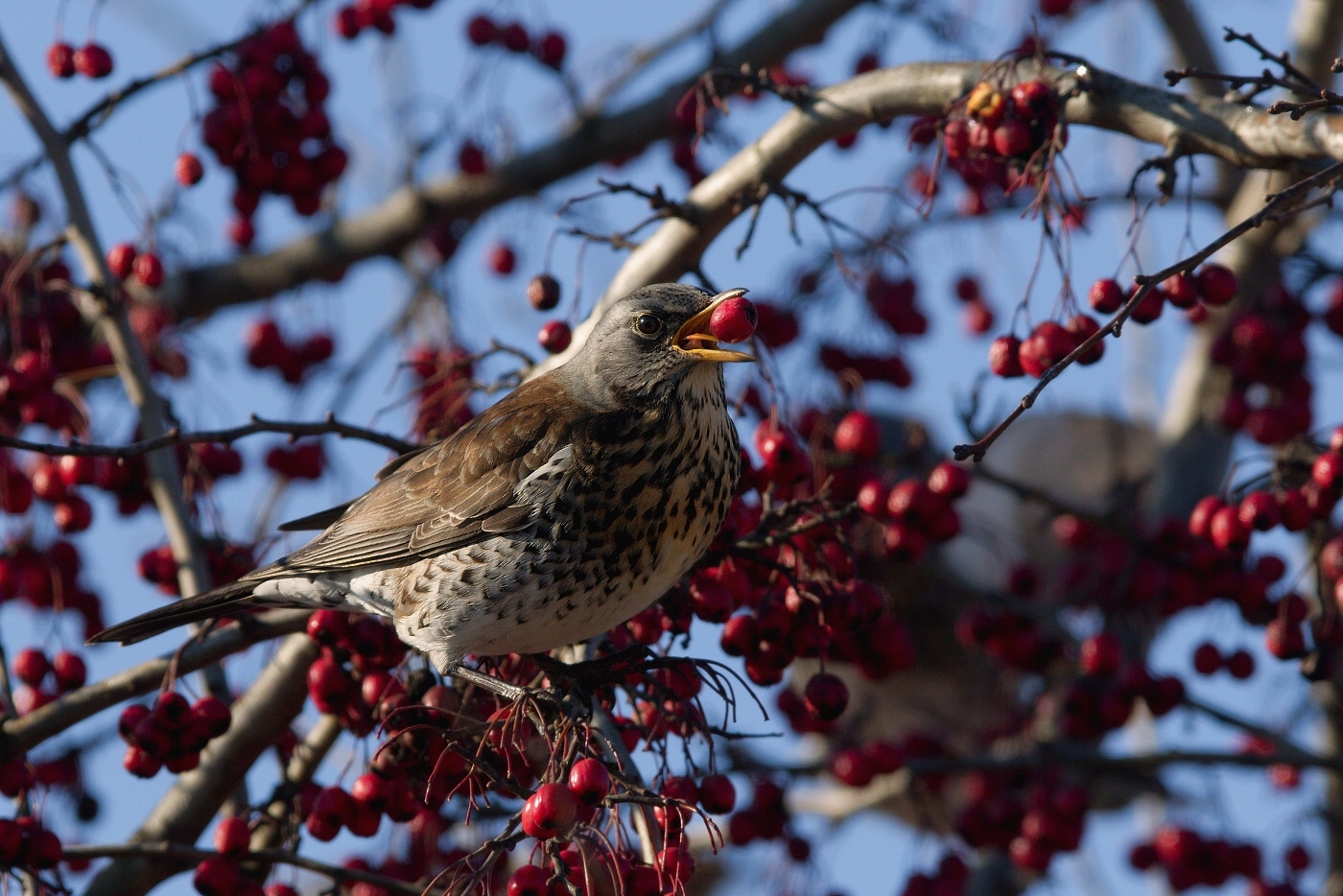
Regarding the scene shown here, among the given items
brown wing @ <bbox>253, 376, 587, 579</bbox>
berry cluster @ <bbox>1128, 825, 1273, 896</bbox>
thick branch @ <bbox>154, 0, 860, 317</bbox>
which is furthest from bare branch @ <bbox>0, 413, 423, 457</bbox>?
berry cluster @ <bbox>1128, 825, 1273, 896</bbox>

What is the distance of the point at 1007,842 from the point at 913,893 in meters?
0.55

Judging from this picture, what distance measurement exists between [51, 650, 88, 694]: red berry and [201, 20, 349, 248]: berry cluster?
1.64 meters

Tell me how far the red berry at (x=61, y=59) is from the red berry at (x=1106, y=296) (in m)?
3.30

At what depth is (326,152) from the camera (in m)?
5.07

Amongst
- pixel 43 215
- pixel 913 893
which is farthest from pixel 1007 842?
pixel 43 215

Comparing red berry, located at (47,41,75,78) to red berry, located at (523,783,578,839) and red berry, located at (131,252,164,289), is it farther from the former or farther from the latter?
red berry, located at (523,783,578,839)

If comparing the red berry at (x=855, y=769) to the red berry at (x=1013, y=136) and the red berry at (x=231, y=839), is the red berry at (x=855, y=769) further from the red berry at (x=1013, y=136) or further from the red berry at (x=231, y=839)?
the red berry at (x=1013, y=136)

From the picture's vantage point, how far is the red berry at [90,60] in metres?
4.80

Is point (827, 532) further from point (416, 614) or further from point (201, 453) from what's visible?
point (201, 453)

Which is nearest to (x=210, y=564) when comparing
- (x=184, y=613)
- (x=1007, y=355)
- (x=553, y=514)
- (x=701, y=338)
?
(x=184, y=613)

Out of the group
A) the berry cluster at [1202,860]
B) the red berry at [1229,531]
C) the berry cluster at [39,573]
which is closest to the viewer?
the red berry at [1229,531]

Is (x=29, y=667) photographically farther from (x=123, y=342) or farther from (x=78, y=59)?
(x=78, y=59)

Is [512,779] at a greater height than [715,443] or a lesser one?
lesser

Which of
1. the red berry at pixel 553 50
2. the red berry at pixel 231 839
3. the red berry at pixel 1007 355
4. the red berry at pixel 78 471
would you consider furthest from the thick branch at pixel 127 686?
the red berry at pixel 553 50
